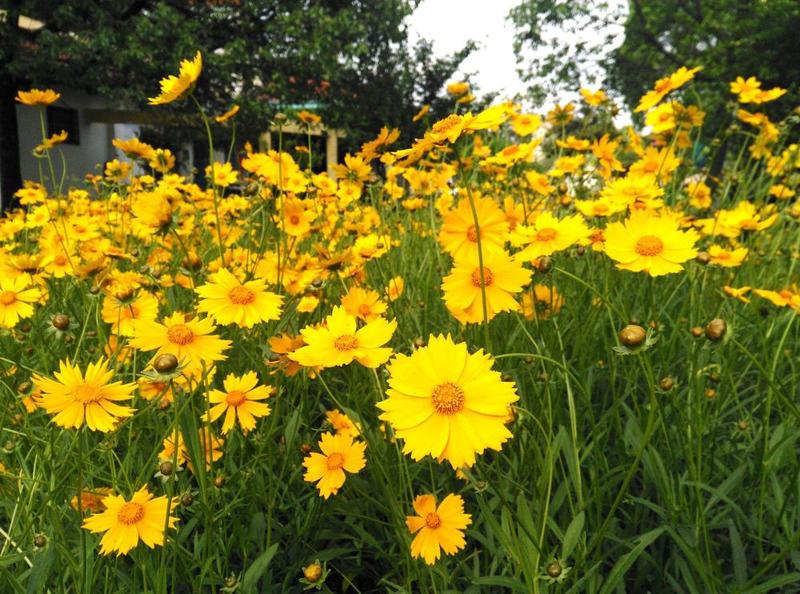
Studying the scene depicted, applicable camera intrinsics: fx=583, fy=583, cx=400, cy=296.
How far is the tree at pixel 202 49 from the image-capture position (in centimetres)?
651

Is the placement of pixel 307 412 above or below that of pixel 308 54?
below

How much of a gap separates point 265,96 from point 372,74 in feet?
13.1

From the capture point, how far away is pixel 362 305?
98 cm

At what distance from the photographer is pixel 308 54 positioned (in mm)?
7172

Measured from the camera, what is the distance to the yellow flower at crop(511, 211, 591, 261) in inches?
34.8

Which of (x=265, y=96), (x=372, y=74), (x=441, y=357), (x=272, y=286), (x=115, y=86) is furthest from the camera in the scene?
(x=372, y=74)

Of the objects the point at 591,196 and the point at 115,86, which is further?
the point at 115,86

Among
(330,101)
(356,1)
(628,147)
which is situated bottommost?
(330,101)

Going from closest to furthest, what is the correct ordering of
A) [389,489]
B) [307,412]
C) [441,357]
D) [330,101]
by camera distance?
[441,357] < [389,489] < [307,412] < [330,101]

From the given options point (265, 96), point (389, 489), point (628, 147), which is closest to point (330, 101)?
point (265, 96)

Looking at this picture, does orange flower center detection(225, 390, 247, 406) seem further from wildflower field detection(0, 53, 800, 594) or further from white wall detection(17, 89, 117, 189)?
white wall detection(17, 89, 117, 189)

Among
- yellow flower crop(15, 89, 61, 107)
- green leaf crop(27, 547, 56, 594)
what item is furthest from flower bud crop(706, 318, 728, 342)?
yellow flower crop(15, 89, 61, 107)

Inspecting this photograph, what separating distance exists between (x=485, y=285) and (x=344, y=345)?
0.71 ft

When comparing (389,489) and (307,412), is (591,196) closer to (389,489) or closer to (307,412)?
(307,412)
